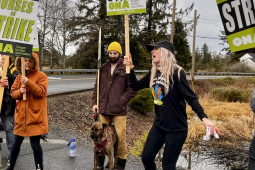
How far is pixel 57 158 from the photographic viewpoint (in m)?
5.09

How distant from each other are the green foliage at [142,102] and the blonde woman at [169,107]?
371 inches

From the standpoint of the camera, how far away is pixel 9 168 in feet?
13.7

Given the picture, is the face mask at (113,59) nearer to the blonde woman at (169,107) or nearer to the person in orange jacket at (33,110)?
the person in orange jacket at (33,110)

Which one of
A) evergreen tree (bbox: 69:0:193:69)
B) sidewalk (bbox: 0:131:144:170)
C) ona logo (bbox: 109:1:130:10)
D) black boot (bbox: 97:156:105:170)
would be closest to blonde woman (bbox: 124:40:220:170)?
ona logo (bbox: 109:1:130:10)

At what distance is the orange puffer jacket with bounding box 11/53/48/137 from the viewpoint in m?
A: 3.84

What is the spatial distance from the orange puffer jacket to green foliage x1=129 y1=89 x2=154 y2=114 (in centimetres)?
899

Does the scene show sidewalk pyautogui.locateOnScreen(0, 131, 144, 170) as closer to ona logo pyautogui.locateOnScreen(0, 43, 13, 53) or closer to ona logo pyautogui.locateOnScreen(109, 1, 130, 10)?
ona logo pyautogui.locateOnScreen(0, 43, 13, 53)

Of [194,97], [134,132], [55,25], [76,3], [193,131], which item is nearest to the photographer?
[194,97]

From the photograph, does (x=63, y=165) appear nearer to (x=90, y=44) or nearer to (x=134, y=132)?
(x=134, y=132)

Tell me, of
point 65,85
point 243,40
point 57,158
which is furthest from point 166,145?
point 65,85

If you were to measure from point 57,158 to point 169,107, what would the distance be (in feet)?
9.28

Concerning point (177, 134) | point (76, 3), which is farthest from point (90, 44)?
point (177, 134)

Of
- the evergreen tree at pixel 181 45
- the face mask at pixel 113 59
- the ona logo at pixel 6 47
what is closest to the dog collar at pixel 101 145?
the face mask at pixel 113 59

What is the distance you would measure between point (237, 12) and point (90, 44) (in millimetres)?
27256
